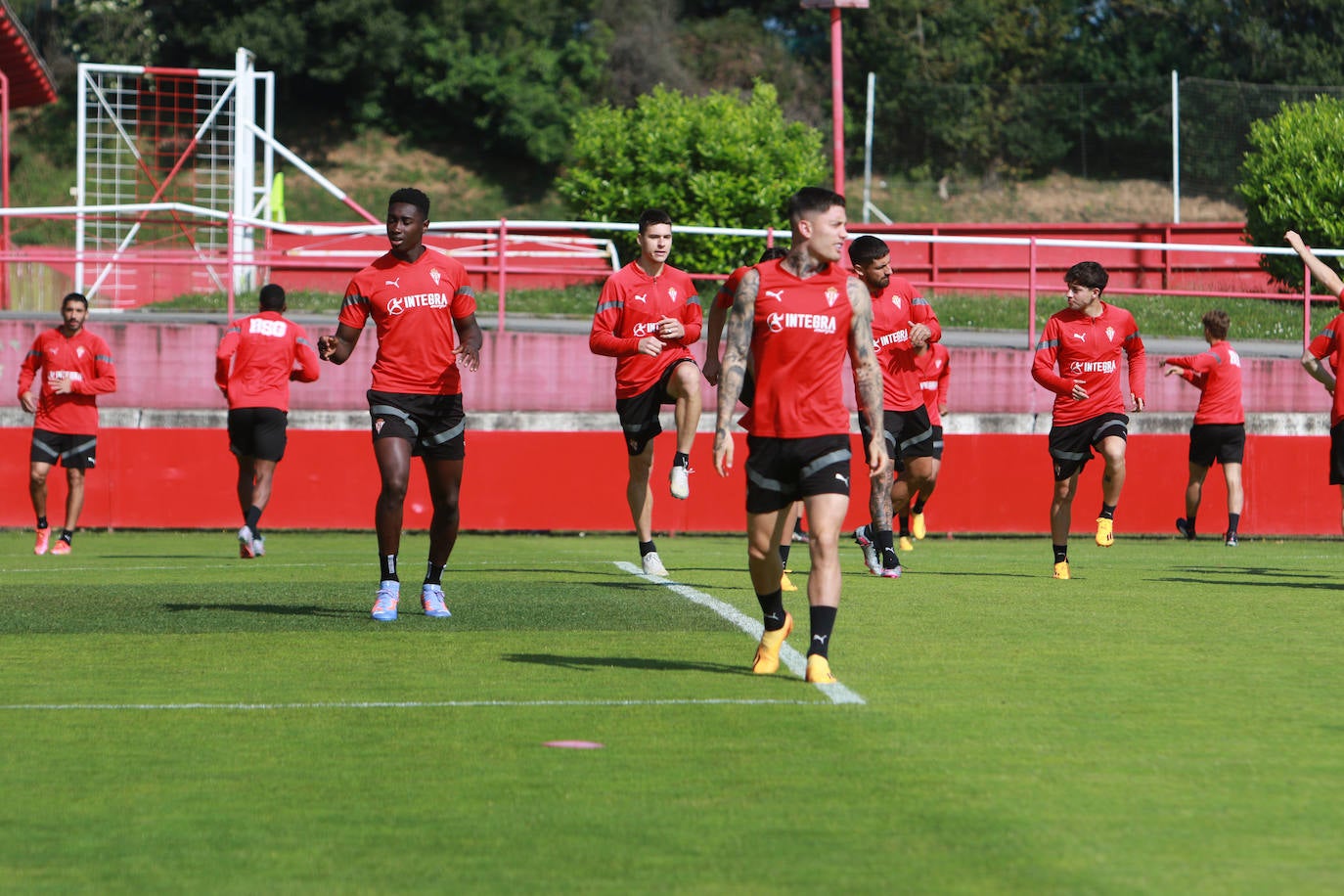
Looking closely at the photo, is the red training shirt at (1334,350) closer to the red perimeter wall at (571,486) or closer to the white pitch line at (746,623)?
the white pitch line at (746,623)

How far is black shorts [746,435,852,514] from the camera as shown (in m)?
7.11

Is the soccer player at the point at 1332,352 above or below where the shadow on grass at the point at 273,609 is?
above

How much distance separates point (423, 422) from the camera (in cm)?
935

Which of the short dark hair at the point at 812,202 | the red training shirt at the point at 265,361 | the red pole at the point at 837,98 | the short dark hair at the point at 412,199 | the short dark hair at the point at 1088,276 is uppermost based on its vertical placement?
the red pole at the point at 837,98

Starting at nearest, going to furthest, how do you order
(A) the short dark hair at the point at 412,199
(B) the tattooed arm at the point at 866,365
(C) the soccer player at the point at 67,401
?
(B) the tattooed arm at the point at 866,365
(A) the short dark hair at the point at 412,199
(C) the soccer player at the point at 67,401

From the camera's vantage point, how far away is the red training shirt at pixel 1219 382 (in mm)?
17797

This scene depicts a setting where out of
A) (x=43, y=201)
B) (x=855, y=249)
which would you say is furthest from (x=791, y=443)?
(x=43, y=201)

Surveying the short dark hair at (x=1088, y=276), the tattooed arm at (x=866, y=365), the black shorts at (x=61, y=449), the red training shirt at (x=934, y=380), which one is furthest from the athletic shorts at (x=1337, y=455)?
the black shorts at (x=61, y=449)

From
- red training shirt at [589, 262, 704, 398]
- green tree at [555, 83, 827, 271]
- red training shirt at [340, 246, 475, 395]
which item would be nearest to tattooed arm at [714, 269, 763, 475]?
red training shirt at [340, 246, 475, 395]

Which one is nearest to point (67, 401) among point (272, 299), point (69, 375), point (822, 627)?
point (69, 375)

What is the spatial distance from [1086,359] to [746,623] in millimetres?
4289

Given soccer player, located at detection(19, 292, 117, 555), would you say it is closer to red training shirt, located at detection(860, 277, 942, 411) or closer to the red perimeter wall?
the red perimeter wall

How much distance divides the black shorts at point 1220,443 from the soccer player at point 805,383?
11.5 meters

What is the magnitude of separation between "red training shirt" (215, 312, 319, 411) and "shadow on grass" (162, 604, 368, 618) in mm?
4822
